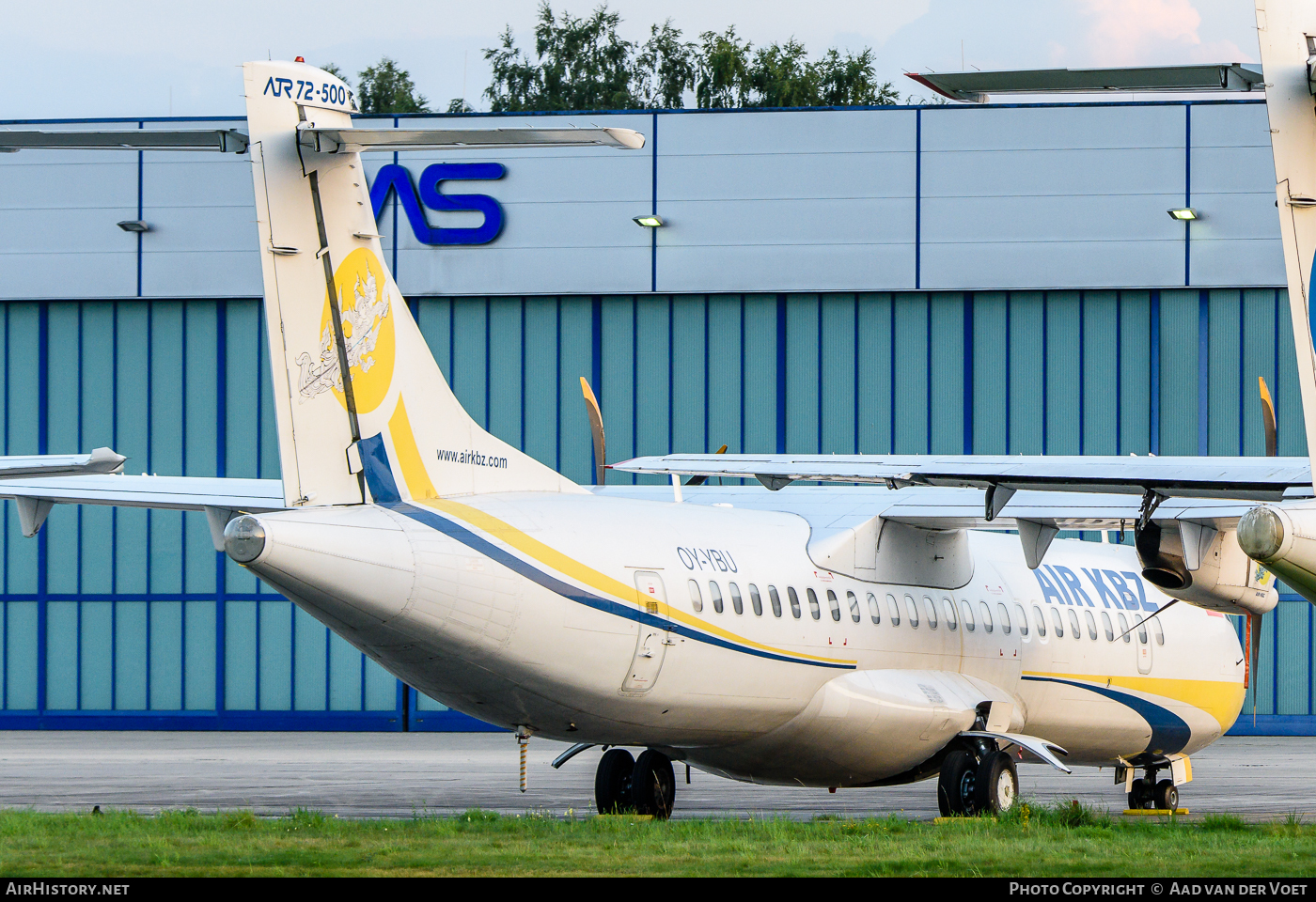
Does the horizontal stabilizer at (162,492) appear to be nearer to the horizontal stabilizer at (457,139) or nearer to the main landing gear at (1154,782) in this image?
the horizontal stabilizer at (457,139)

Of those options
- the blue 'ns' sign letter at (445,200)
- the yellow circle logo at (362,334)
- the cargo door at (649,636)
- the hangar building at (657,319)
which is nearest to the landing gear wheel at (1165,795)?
the cargo door at (649,636)

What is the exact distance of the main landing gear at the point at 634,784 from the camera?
1602cm

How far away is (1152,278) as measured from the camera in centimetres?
3189

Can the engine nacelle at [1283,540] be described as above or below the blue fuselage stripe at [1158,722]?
above

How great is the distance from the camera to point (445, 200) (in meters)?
33.7

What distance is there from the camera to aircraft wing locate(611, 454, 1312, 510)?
40.0ft

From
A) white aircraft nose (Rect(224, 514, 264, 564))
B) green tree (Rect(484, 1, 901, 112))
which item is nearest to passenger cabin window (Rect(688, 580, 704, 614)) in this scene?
white aircraft nose (Rect(224, 514, 264, 564))

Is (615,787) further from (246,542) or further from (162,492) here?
(246,542)

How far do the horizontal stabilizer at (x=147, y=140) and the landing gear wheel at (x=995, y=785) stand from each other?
885 centimetres

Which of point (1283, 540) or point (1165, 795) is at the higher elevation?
point (1283, 540)

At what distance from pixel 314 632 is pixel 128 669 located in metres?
4.05

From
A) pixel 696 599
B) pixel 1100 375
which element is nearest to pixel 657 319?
pixel 1100 375

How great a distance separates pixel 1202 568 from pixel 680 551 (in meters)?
5.06
